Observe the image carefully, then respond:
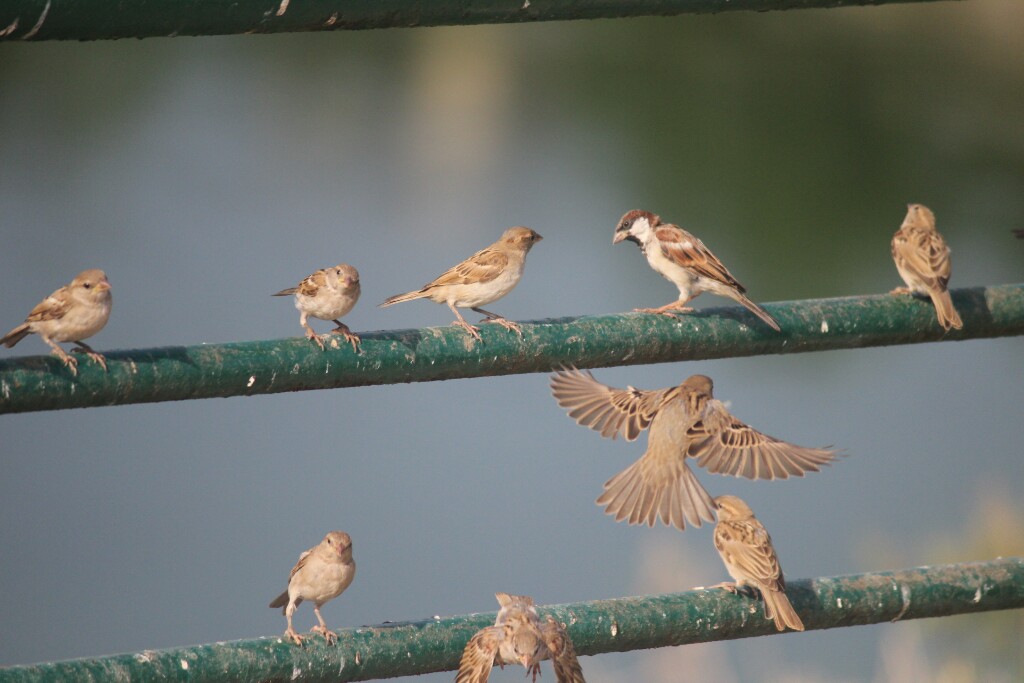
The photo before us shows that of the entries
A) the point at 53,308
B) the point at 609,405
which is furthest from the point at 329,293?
the point at 53,308

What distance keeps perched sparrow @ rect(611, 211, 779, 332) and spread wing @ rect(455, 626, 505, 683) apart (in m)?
3.27

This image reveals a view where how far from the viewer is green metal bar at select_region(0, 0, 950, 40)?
2102 millimetres

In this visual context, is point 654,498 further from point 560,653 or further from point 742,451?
point 560,653

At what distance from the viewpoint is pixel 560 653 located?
2629 millimetres

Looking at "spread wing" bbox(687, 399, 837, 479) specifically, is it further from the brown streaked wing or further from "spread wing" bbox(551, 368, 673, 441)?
the brown streaked wing

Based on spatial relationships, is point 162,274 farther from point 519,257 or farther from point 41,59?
point 519,257

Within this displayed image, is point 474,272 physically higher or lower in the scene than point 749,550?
higher

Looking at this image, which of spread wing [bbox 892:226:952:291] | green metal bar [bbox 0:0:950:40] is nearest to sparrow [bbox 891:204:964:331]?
spread wing [bbox 892:226:952:291]

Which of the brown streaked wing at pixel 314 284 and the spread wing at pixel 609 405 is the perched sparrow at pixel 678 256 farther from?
the brown streaked wing at pixel 314 284

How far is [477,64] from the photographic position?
15656 millimetres

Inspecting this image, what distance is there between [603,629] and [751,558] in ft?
5.27

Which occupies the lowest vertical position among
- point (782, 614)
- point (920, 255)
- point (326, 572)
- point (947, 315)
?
point (782, 614)

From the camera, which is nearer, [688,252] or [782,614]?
[782,614]

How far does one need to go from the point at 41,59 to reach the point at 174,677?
13.3 m
